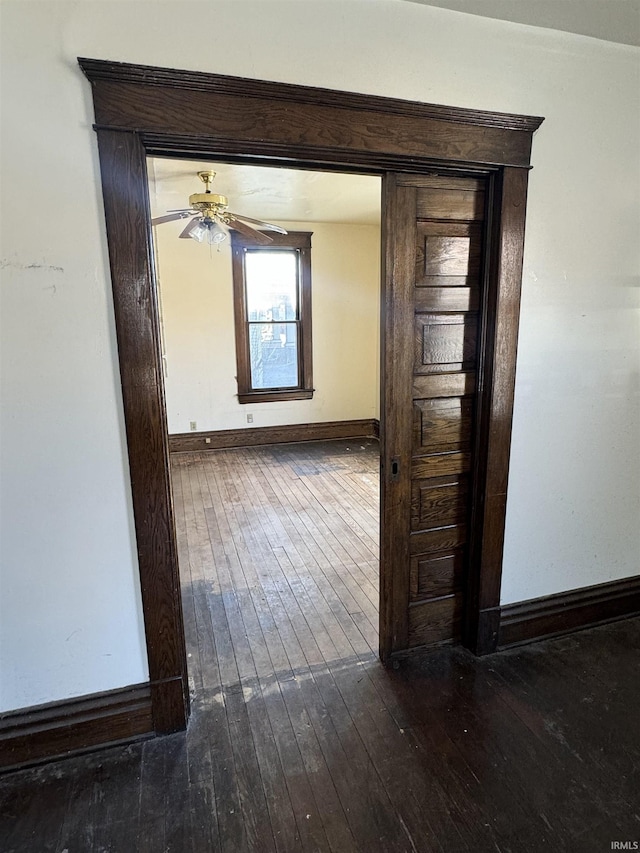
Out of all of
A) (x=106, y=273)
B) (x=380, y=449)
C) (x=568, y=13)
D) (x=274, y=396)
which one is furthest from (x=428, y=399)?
(x=274, y=396)

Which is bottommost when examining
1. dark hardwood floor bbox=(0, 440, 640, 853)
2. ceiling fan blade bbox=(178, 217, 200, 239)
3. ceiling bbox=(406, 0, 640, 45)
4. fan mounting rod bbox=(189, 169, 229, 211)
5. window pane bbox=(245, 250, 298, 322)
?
dark hardwood floor bbox=(0, 440, 640, 853)

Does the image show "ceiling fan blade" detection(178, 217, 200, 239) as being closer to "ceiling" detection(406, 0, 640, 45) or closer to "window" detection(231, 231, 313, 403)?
"window" detection(231, 231, 313, 403)

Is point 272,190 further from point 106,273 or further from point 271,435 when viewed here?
point 106,273

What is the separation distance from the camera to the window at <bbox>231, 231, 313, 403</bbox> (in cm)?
554

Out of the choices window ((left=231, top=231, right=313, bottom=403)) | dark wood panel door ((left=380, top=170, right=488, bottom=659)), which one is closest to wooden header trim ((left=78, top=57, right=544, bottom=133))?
dark wood panel door ((left=380, top=170, right=488, bottom=659))

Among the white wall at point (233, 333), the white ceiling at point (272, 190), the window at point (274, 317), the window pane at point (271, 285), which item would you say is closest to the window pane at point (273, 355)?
the window at point (274, 317)

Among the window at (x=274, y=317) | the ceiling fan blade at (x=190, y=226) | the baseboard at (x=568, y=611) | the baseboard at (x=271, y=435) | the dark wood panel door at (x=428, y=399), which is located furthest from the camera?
the baseboard at (x=271, y=435)

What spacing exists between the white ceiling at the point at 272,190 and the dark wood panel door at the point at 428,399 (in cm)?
132

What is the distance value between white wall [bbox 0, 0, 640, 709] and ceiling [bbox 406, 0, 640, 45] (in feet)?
0.12

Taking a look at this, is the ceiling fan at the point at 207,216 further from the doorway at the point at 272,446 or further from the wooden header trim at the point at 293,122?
the wooden header trim at the point at 293,122

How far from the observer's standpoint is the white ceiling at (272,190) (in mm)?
3439

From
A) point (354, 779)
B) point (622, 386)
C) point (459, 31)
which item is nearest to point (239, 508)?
point (354, 779)

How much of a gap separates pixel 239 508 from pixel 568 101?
3.38 meters

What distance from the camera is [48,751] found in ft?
5.45
